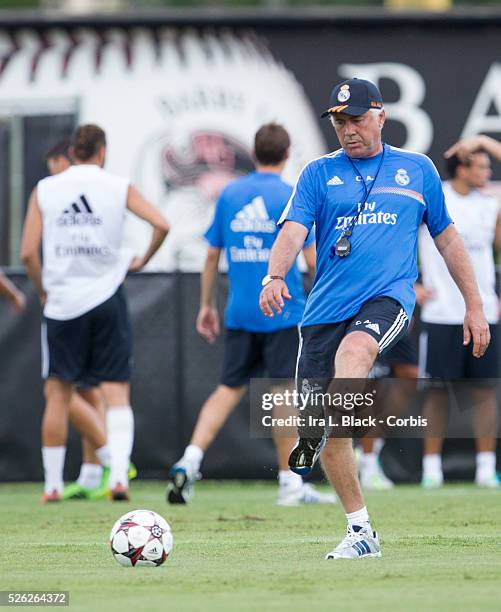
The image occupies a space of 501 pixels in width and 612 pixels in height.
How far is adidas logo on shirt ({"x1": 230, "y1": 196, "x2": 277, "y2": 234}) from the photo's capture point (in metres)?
10.3

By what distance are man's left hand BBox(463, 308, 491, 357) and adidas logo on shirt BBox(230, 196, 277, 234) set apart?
314 centimetres

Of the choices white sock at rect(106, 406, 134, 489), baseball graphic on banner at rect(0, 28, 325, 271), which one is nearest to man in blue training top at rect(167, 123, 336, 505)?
white sock at rect(106, 406, 134, 489)

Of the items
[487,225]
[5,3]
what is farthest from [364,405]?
[5,3]

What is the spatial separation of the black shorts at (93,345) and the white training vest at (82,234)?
76 mm

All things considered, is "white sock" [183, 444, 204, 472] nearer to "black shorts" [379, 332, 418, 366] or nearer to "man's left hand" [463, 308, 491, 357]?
"black shorts" [379, 332, 418, 366]

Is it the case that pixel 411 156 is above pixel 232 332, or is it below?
above

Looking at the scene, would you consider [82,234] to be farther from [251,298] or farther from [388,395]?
[388,395]

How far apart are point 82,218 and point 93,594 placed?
5.10 m

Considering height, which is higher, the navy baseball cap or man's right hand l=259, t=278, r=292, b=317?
the navy baseball cap

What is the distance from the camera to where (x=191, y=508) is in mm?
10281

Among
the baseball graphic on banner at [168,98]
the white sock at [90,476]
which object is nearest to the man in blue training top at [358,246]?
the white sock at [90,476]

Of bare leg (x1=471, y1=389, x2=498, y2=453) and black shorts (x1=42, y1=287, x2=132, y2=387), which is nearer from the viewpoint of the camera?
black shorts (x1=42, y1=287, x2=132, y2=387)

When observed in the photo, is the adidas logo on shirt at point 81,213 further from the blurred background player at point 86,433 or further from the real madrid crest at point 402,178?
the real madrid crest at point 402,178

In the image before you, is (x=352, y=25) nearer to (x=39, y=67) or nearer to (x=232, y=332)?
(x=39, y=67)
